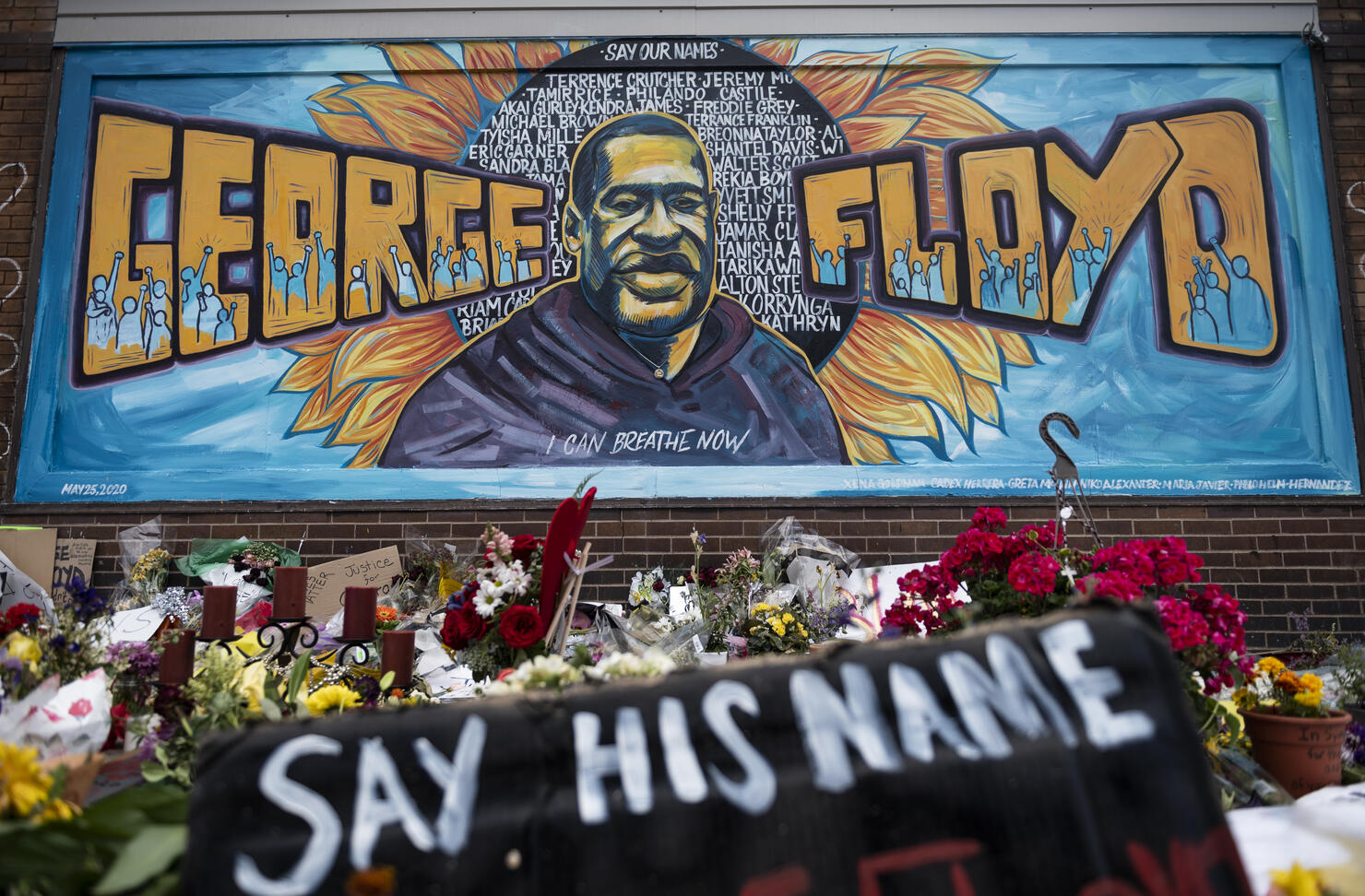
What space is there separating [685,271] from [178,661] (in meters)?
3.63

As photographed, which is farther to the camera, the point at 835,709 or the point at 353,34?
the point at 353,34

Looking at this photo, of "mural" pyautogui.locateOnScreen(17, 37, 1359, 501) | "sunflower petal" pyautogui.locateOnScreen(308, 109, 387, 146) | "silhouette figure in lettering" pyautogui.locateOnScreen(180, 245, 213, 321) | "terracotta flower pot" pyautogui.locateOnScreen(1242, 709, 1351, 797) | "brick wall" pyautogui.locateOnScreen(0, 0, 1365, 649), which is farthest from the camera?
"sunflower petal" pyautogui.locateOnScreen(308, 109, 387, 146)

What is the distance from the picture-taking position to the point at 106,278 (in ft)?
16.4

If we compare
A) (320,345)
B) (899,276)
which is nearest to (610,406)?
(320,345)

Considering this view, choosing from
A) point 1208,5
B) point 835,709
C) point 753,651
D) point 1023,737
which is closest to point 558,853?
point 835,709

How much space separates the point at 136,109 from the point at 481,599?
16.0 ft

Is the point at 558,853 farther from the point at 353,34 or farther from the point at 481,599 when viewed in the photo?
the point at 353,34

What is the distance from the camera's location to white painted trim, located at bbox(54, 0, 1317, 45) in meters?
5.19

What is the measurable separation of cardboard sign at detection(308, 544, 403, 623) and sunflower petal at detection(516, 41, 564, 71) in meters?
3.30

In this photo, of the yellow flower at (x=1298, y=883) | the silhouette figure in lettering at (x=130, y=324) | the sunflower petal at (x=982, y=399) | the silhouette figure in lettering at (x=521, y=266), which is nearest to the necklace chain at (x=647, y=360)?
the silhouette figure in lettering at (x=521, y=266)

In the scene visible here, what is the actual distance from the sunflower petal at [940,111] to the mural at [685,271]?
0.08 ft

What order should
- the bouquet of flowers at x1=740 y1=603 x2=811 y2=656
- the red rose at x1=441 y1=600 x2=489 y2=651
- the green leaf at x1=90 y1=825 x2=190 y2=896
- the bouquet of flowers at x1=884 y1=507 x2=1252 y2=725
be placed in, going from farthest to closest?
the bouquet of flowers at x1=740 y1=603 x2=811 y2=656, the red rose at x1=441 y1=600 x2=489 y2=651, the bouquet of flowers at x1=884 y1=507 x2=1252 y2=725, the green leaf at x1=90 y1=825 x2=190 y2=896

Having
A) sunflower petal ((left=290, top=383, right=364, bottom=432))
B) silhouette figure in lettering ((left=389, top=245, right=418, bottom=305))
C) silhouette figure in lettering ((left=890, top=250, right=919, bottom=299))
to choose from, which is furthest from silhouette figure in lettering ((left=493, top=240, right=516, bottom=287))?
silhouette figure in lettering ((left=890, top=250, right=919, bottom=299))

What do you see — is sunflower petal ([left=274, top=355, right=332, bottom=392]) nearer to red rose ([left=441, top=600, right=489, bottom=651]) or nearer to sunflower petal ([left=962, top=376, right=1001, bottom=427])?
red rose ([left=441, top=600, right=489, bottom=651])
